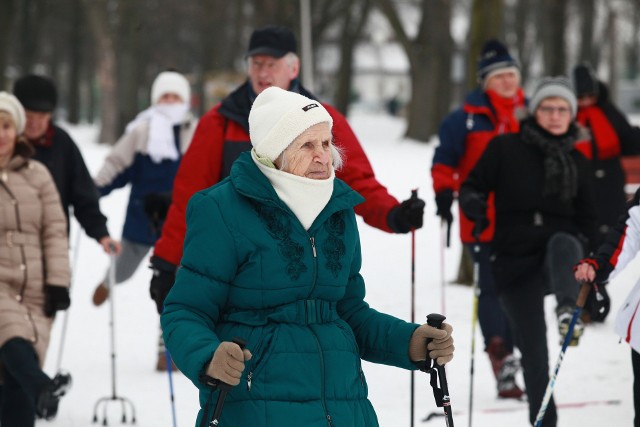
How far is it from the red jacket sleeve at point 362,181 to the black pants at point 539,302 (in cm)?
112

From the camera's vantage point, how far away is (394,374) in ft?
26.7

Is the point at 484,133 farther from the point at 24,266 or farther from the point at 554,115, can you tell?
the point at 24,266

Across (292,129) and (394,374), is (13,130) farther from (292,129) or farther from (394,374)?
(394,374)

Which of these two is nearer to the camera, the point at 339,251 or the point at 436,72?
the point at 339,251

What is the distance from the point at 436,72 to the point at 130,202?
19.6 meters

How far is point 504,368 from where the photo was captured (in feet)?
24.1

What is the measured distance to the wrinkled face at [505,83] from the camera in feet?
25.4

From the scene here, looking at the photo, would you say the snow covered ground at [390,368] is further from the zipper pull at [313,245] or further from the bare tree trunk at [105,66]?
the bare tree trunk at [105,66]

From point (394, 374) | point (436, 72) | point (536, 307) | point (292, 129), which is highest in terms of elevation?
point (436, 72)

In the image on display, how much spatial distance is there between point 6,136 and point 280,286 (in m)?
2.77

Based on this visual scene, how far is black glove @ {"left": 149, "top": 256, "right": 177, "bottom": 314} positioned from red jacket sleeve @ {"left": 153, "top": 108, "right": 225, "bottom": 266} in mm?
33

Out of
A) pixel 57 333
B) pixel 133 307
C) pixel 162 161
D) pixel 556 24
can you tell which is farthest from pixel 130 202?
pixel 556 24

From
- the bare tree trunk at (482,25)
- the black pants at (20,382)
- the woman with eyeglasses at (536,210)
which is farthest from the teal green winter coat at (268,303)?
the bare tree trunk at (482,25)

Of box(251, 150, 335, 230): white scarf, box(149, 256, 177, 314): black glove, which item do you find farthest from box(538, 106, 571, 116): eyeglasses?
box(251, 150, 335, 230): white scarf
